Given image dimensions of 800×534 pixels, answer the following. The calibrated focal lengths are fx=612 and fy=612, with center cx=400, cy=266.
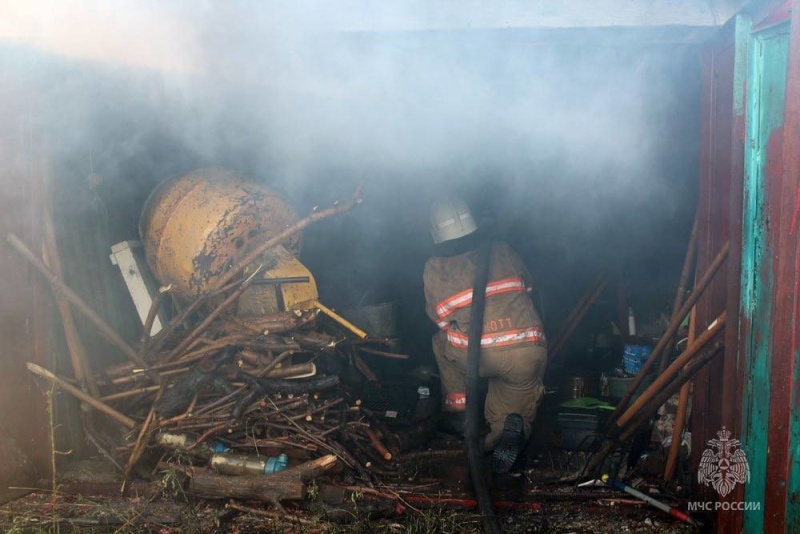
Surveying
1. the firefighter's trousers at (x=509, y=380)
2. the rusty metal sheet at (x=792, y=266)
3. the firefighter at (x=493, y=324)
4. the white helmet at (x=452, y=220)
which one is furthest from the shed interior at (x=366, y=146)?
the rusty metal sheet at (x=792, y=266)

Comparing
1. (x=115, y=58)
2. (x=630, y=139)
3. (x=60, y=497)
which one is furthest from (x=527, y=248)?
(x=60, y=497)

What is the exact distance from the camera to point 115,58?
391 cm

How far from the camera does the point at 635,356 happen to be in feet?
18.2

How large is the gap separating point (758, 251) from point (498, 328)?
2.10 meters

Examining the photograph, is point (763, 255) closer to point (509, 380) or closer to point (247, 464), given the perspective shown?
point (509, 380)

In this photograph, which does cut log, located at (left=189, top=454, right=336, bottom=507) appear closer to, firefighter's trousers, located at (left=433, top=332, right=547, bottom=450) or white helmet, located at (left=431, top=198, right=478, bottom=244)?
firefighter's trousers, located at (left=433, top=332, right=547, bottom=450)

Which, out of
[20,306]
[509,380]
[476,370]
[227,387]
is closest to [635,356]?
[509,380]

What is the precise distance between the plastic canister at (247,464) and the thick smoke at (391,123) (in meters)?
2.12

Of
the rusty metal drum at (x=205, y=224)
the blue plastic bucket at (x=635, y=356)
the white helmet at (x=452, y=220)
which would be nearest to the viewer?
the rusty metal drum at (x=205, y=224)

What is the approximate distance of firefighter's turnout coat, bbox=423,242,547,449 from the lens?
4.88 m

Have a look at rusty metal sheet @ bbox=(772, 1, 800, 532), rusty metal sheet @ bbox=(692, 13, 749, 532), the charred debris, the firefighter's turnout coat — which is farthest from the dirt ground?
rusty metal sheet @ bbox=(772, 1, 800, 532)

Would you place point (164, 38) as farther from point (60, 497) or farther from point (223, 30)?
point (60, 497)

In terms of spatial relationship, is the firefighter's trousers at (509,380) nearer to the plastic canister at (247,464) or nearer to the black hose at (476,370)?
the black hose at (476,370)

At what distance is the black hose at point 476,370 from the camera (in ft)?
13.2
